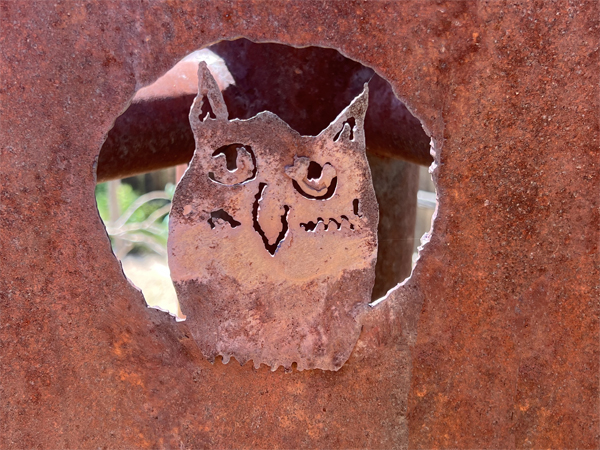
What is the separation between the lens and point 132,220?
4.75 m

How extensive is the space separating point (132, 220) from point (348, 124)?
407 cm

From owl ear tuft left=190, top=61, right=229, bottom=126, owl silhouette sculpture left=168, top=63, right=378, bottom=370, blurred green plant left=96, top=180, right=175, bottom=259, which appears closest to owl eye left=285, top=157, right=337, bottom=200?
owl silhouette sculpture left=168, top=63, right=378, bottom=370

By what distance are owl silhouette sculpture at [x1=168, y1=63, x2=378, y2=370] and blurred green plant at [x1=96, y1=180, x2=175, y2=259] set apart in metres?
3.16

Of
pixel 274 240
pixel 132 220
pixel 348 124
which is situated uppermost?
pixel 348 124

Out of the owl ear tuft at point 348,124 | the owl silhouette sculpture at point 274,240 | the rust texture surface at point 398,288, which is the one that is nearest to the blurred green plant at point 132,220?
the rust texture surface at point 398,288

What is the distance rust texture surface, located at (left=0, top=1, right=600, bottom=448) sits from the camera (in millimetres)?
966

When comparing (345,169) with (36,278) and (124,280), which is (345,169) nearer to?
(124,280)

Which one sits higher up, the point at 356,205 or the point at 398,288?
the point at 356,205

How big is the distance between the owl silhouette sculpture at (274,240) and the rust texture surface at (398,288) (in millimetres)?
59

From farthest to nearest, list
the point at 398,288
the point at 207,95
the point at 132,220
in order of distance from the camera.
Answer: the point at 132,220 → the point at 398,288 → the point at 207,95

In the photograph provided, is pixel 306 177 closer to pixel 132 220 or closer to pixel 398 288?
pixel 398 288

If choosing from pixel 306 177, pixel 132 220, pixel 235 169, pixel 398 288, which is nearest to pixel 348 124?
pixel 306 177

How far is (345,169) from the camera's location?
102cm

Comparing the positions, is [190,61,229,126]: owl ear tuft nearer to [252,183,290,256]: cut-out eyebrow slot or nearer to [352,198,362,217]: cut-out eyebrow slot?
[252,183,290,256]: cut-out eyebrow slot
